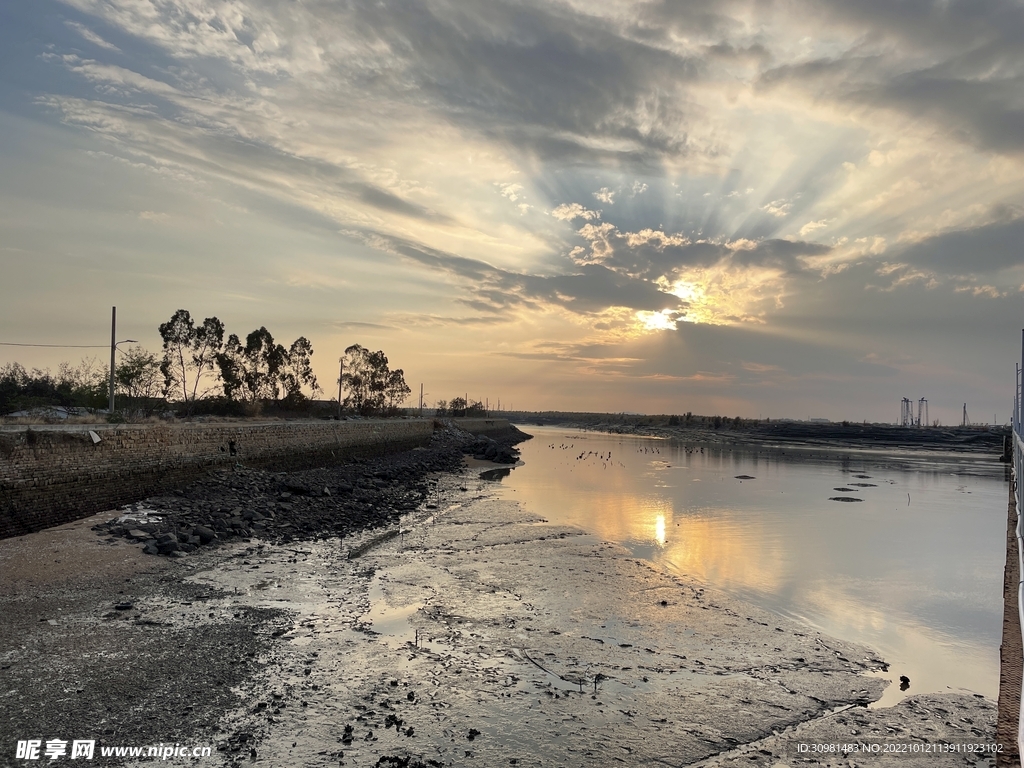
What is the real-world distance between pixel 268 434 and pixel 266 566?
20049mm

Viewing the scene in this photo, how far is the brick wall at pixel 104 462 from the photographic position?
56.6ft

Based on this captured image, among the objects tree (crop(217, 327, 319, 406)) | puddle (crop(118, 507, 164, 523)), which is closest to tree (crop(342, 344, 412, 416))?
tree (crop(217, 327, 319, 406))

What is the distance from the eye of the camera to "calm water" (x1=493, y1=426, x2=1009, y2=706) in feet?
41.5

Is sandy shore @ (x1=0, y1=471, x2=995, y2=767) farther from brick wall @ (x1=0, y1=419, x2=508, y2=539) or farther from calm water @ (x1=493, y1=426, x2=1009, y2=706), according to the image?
brick wall @ (x1=0, y1=419, x2=508, y2=539)

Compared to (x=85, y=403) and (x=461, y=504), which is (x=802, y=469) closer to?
(x=461, y=504)

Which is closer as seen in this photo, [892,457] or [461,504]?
[461,504]

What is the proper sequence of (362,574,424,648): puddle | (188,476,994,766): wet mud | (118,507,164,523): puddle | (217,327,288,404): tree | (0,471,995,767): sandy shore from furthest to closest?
(217,327,288,404): tree, (118,507,164,523): puddle, (362,574,424,648): puddle, (188,476,994,766): wet mud, (0,471,995,767): sandy shore

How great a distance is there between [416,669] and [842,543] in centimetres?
1901

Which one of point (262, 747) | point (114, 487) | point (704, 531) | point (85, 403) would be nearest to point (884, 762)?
point (262, 747)

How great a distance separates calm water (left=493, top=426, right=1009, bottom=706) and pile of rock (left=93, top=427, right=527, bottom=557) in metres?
7.94

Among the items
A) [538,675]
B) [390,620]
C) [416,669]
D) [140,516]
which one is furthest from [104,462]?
[538,675]

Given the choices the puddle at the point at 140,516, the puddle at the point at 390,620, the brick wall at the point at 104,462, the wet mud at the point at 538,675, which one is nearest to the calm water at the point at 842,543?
the wet mud at the point at 538,675

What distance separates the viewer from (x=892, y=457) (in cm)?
7512

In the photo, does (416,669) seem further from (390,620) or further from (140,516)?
(140,516)
